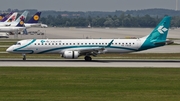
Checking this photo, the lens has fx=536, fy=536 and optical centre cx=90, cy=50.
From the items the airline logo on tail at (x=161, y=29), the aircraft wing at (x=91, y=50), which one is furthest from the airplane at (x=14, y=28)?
the airline logo on tail at (x=161, y=29)

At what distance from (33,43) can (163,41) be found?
1464 centimetres

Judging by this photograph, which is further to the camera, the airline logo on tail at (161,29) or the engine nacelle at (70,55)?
the airline logo on tail at (161,29)

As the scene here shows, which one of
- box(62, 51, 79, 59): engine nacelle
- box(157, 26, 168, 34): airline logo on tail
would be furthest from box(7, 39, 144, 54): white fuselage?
box(157, 26, 168, 34): airline logo on tail

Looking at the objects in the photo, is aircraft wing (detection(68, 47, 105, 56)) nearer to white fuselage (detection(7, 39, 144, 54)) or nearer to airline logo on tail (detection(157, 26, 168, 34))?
white fuselage (detection(7, 39, 144, 54))
